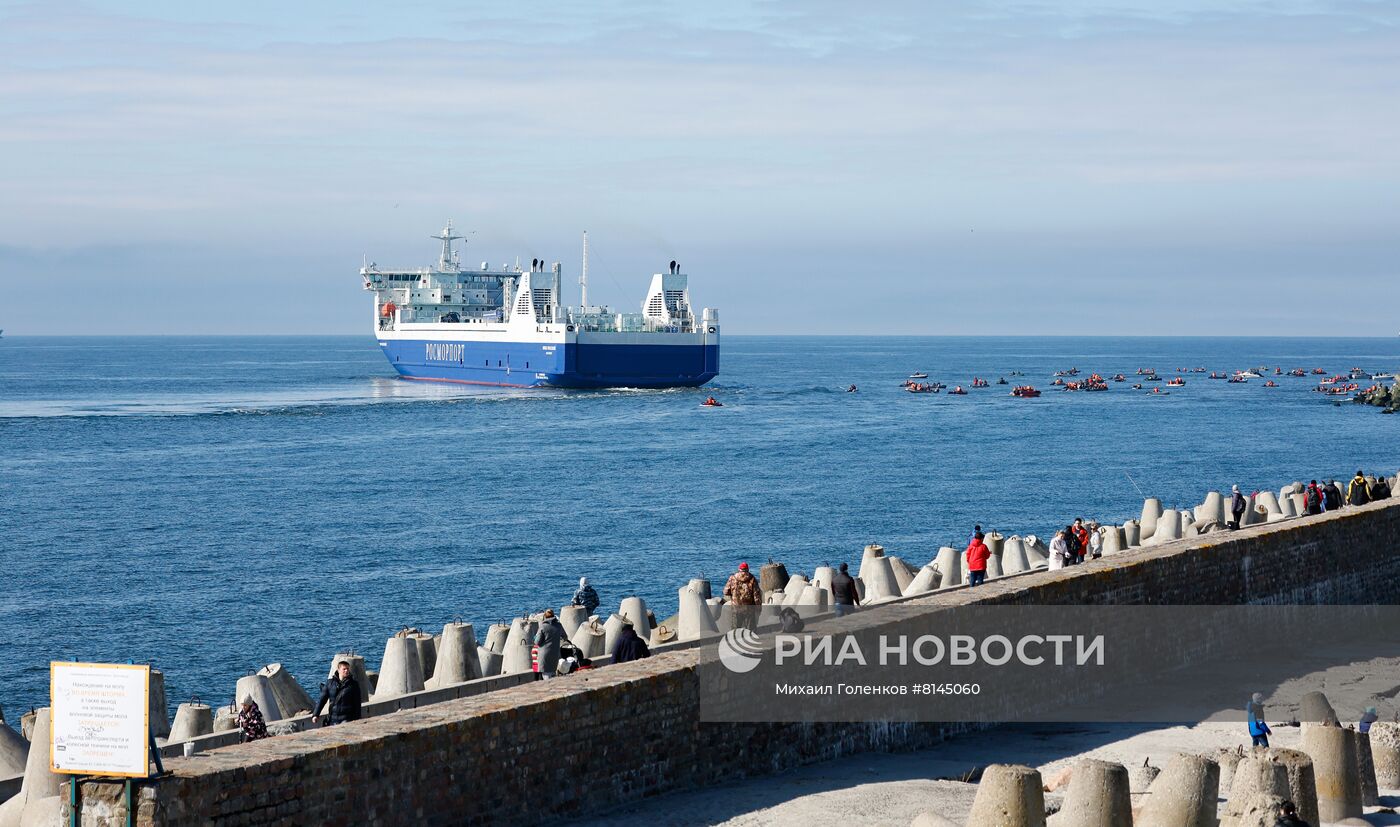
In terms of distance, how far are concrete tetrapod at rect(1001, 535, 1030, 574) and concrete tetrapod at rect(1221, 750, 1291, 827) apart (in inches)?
570

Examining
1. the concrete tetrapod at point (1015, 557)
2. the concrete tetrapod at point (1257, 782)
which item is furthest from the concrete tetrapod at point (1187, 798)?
the concrete tetrapod at point (1015, 557)

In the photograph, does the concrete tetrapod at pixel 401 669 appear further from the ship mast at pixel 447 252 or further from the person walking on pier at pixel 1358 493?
the ship mast at pixel 447 252

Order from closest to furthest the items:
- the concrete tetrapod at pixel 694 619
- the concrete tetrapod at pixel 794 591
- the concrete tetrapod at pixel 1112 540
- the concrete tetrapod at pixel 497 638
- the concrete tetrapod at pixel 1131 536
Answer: the concrete tetrapod at pixel 694 619 → the concrete tetrapod at pixel 497 638 → the concrete tetrapod at pixel 794 591 → the concrete tetrapod at pixel 1112 540 → the concrete tetrapod at pixel 1131 536

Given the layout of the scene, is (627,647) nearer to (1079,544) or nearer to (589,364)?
(1079,544)

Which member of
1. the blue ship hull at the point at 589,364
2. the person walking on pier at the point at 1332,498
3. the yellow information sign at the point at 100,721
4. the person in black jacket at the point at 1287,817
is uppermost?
the yellow information sign at the point at 100,721

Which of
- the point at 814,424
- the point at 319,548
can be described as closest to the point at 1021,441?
the point at 814,424

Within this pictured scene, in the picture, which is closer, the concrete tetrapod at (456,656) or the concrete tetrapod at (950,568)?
the concrete tetrapod at (456,656)

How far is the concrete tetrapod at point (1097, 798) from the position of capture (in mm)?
10180

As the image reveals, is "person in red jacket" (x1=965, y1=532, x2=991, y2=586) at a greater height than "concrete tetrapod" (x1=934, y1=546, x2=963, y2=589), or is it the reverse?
"person in red jacket" (x1=965, y1=532, x2=991, y2=586)

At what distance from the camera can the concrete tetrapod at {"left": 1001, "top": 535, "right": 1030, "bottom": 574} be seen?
24.9m

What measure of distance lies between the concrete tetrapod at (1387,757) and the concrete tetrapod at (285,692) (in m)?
9.61

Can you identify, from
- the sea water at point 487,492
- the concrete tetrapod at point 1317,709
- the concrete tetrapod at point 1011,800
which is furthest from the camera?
the sea water at point 487,492

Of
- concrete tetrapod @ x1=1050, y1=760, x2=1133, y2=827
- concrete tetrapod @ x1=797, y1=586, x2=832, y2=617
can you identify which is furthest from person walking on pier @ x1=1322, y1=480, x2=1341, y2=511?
concrete tetrapod @ x1=1050, y1=760, x2=1133, y2=827

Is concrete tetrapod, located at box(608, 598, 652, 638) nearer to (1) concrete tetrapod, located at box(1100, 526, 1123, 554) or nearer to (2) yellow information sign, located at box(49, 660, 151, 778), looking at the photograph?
(1) concrete tetrapod, located at box(1100, 526, 1123, 554)
